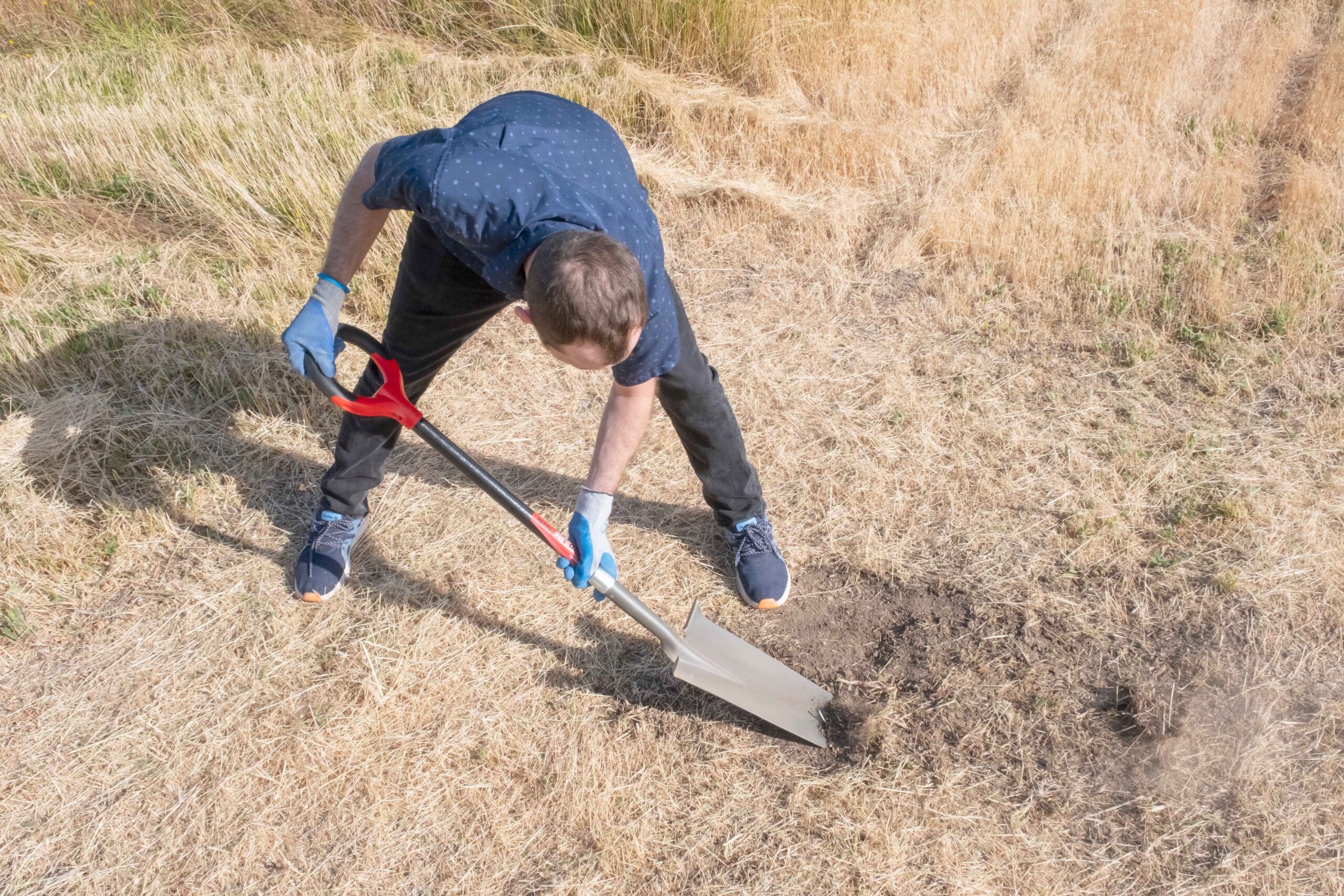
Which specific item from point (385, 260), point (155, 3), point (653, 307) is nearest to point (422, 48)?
point (155, 3)

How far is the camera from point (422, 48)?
19.6 feet

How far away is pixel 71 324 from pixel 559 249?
9.81 ft

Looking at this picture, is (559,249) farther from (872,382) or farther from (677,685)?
(872,382)

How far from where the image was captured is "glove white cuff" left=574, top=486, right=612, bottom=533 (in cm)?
233

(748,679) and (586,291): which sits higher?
(586,291)

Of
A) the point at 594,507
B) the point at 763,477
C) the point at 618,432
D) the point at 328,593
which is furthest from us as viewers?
the point at 763,477

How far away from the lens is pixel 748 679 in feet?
8.49

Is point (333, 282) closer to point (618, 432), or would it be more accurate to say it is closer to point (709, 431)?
point (618, 432)

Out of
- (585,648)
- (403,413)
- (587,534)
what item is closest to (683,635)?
(585,648)

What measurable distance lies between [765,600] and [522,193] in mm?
1536

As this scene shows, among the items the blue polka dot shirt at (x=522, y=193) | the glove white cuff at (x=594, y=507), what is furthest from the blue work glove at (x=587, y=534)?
the blue polka dot shirt at (x=522, y=193)

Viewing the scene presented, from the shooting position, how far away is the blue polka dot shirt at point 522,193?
6.53ft

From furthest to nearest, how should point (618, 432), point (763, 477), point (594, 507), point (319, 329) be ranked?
point (763, 477)
point (319, 329)
point (594, 507)
point (618, 432)

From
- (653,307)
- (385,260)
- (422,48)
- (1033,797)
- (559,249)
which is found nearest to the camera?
(559,249)
